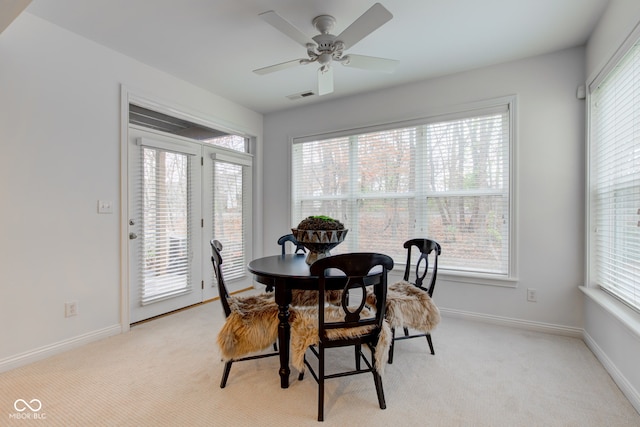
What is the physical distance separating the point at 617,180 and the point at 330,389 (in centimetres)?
250

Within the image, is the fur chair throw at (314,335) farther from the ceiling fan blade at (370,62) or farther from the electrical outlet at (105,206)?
the electrical outlet at (105,206)

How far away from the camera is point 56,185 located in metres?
2.43

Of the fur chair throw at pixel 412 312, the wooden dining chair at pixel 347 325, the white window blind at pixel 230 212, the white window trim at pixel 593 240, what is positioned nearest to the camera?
the wooden dining chair at pixel 347 325

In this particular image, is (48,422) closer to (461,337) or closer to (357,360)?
(357,360)

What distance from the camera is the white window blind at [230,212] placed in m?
3.98

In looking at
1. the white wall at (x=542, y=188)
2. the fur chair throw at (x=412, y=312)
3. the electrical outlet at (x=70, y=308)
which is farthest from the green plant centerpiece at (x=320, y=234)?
the electrical outlet at (x=70, y=308)

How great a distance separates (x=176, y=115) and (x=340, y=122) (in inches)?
77.9

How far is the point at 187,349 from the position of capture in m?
2.50

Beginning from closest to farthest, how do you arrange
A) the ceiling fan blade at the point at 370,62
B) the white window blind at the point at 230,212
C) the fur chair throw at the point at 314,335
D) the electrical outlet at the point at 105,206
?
the fur chair throw at the point at 314,335 → the ceiling fan blade at the point at 370,62 → the electrical outlet at the point at 105,206 → the white window blind at the point at 230,212

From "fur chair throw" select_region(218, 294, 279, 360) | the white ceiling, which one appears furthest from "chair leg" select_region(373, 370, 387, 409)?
the white ceiling

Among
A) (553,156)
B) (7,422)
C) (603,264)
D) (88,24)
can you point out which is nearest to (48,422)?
(7,422)

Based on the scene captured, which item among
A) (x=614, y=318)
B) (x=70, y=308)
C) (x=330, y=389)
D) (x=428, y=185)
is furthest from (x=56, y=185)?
(x=614, y=318)

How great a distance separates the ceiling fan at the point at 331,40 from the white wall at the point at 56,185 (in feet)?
5.16

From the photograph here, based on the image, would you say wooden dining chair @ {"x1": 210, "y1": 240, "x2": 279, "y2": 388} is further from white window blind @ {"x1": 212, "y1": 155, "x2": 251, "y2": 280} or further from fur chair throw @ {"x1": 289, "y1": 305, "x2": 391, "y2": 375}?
white window blind @ {"x1": 212, "y1": 155, "x2": 251, "y2": 280}
